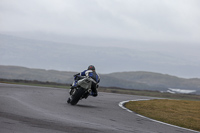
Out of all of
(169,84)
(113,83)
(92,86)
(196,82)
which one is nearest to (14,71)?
(113,83)

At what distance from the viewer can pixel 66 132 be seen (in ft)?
28.0

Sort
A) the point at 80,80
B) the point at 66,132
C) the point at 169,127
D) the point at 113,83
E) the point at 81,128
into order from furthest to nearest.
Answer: the point at 113,83 → the point at 80,80 → the point at 169,127 → the point at 81,128 → the point at 66,132

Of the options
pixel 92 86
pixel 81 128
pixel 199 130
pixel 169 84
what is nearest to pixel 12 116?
pixel 81 128

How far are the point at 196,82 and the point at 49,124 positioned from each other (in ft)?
615

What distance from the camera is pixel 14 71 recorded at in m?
159

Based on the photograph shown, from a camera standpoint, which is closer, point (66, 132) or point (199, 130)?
point (66, 132)

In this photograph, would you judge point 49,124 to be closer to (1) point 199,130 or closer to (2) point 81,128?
(2) point 81,128

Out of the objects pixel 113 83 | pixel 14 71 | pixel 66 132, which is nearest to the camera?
pixel 66 132

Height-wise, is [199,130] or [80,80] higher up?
[80,80]

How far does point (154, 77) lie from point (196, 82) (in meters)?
20.3

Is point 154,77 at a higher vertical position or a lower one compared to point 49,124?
higher

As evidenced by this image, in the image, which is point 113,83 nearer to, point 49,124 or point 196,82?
point 196,82

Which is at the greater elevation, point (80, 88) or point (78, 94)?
point (80, 88)

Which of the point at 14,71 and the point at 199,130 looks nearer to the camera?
the point at 199,130
